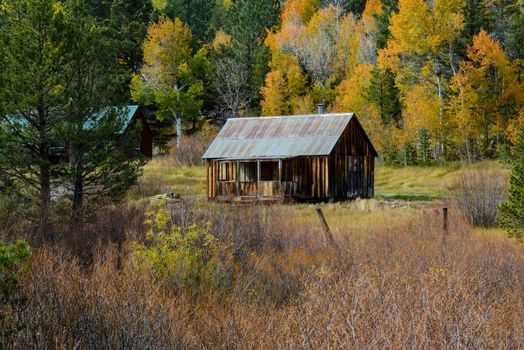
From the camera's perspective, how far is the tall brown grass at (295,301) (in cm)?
607

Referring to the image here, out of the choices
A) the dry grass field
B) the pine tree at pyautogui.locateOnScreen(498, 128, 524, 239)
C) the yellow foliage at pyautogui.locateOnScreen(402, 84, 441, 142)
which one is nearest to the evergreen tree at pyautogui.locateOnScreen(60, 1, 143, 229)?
the dry grass field

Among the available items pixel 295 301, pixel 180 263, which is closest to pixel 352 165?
pixel 180 263

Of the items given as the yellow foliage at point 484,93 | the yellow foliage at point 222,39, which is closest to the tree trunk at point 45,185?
the yellow foliage at point 484,93

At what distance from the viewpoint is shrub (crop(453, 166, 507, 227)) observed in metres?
19.3

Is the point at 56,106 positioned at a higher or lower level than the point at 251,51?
lower

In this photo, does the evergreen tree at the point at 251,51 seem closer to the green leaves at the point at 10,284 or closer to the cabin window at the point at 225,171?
the cabin window at the point at 225,171

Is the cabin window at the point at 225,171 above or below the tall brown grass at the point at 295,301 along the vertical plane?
above

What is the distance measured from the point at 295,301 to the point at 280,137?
78.6ft

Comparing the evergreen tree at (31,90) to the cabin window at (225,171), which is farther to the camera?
the cabin window at (225,171)

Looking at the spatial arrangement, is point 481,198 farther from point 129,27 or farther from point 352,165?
point 129,27

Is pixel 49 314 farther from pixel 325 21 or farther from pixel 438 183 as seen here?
pixel 325 21

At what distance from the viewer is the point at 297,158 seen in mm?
30750

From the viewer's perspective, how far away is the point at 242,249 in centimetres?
1290

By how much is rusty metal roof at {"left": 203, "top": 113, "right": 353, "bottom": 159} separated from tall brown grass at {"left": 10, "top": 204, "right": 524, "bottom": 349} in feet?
53.2
